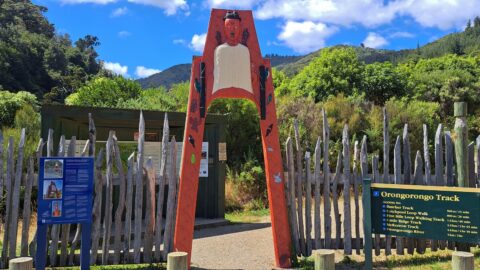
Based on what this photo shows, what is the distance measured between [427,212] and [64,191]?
13.6 feet

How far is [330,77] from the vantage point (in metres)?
24.5

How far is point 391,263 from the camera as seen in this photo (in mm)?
5738

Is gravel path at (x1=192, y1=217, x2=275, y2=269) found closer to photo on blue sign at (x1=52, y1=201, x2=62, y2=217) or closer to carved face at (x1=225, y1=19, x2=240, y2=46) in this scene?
photo on blue sign at (x1=52, y1=201, x2=62, y2=217)

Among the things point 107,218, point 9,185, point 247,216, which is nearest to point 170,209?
point 107,218

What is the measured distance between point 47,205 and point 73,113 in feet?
12.1

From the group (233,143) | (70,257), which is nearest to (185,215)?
(70,257)

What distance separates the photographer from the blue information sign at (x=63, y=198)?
4.51m

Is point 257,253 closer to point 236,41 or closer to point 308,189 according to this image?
point 308,189

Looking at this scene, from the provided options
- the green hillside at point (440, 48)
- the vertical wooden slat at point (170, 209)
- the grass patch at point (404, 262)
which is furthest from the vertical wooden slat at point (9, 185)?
the green hillside at point (440, 48)

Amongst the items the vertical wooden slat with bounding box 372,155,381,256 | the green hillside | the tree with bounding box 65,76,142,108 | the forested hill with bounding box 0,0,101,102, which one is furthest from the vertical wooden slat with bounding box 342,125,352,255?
the green hillside

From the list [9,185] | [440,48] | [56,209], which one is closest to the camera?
[56,209]

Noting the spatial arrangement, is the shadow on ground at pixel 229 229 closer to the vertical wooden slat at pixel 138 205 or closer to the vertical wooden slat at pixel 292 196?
the vertical wooden slat at pixel 138 205

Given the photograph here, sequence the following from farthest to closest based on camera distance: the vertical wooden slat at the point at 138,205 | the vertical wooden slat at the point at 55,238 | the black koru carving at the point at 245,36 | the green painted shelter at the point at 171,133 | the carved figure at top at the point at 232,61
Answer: the green painted shelter at the point at 171,133 → the black koru carving at the point at 245,36 → the carved figure at top at the point at 232,61 → the vertical wooden slat at the point at 138,205 → the vertical wooden slat at the point at 55,238

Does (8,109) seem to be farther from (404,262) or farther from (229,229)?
(404,262)
